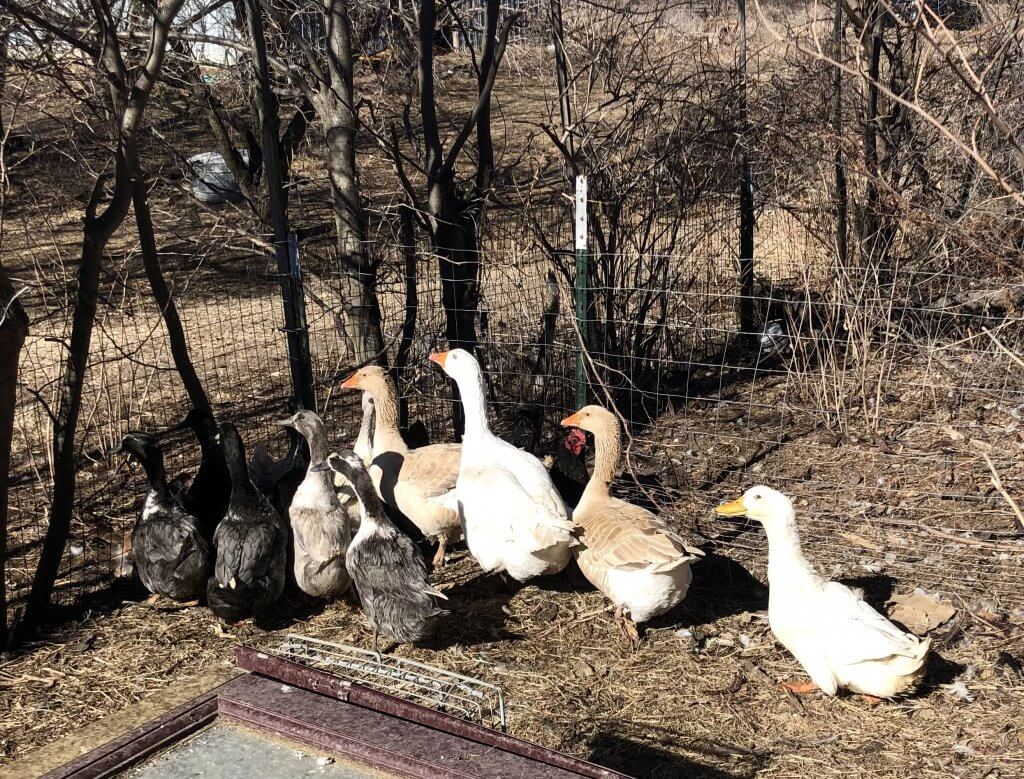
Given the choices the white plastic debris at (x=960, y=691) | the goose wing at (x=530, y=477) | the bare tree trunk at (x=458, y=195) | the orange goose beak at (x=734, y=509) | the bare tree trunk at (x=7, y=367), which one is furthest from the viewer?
the bare tree trunk at (x=458, y=195)

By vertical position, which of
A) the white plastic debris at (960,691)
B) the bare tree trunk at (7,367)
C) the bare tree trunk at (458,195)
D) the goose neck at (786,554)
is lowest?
the white plastic debris at (960,691)

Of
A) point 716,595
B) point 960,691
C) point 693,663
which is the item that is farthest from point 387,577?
point 960,691

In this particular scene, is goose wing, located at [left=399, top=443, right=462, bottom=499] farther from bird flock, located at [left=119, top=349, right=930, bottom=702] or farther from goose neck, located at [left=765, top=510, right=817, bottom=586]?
goose neck, located at [left=765, top=510, right=817, bottom=586]

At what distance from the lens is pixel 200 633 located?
5.16m

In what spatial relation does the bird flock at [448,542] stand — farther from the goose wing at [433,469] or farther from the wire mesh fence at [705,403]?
the wire mesh fence at [705,403]

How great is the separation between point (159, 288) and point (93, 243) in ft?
2.91

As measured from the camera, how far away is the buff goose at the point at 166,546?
5109 mm

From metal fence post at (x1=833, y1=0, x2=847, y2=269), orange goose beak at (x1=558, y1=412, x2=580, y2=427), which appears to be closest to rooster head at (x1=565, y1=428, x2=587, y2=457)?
orange goose beak at (x1=558, y1=412, x2=580, y2=427)

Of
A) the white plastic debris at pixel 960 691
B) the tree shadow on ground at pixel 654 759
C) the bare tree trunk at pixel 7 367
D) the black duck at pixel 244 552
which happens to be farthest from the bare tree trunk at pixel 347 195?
the white plastic debris at pixel 960 691

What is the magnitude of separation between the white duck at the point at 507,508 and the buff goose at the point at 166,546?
4.83 ft

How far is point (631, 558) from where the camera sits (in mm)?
4688

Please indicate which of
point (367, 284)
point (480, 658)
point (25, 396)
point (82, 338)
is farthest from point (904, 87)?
point (25, 396)

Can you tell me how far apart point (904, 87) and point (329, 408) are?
556 cm

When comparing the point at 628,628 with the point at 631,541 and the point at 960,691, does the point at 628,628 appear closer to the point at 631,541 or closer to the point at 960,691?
the point at 631,541
